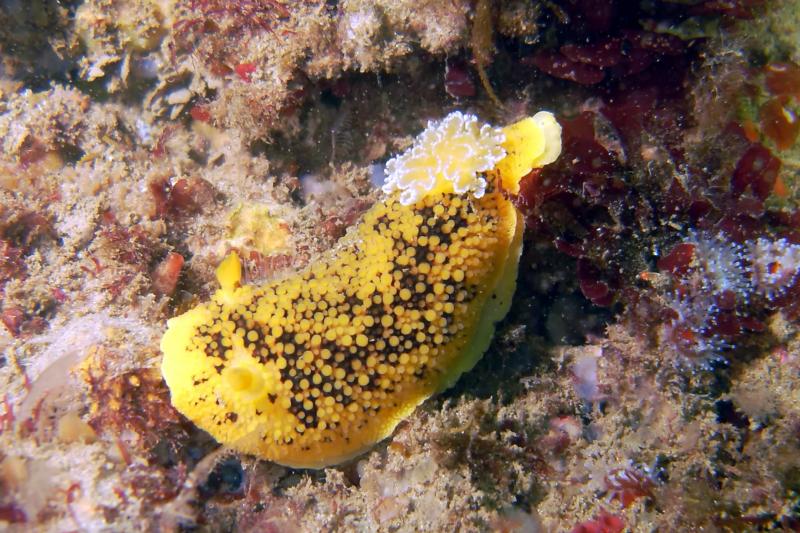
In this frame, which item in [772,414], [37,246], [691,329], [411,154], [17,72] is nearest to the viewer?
[772,414]

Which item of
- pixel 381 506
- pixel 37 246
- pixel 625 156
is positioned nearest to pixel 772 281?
pixel 625 156

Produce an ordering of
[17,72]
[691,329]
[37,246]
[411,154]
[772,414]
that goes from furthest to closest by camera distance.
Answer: [17,72] → [37,246] → [411,154] → [691,329] → [772,414]

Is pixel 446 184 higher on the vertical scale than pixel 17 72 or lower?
lower

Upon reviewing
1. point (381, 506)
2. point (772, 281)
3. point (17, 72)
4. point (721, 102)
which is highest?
point (17, 72)

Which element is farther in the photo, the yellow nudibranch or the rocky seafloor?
the yellow nudibranch

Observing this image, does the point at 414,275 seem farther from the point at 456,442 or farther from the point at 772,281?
the point at 772,281
